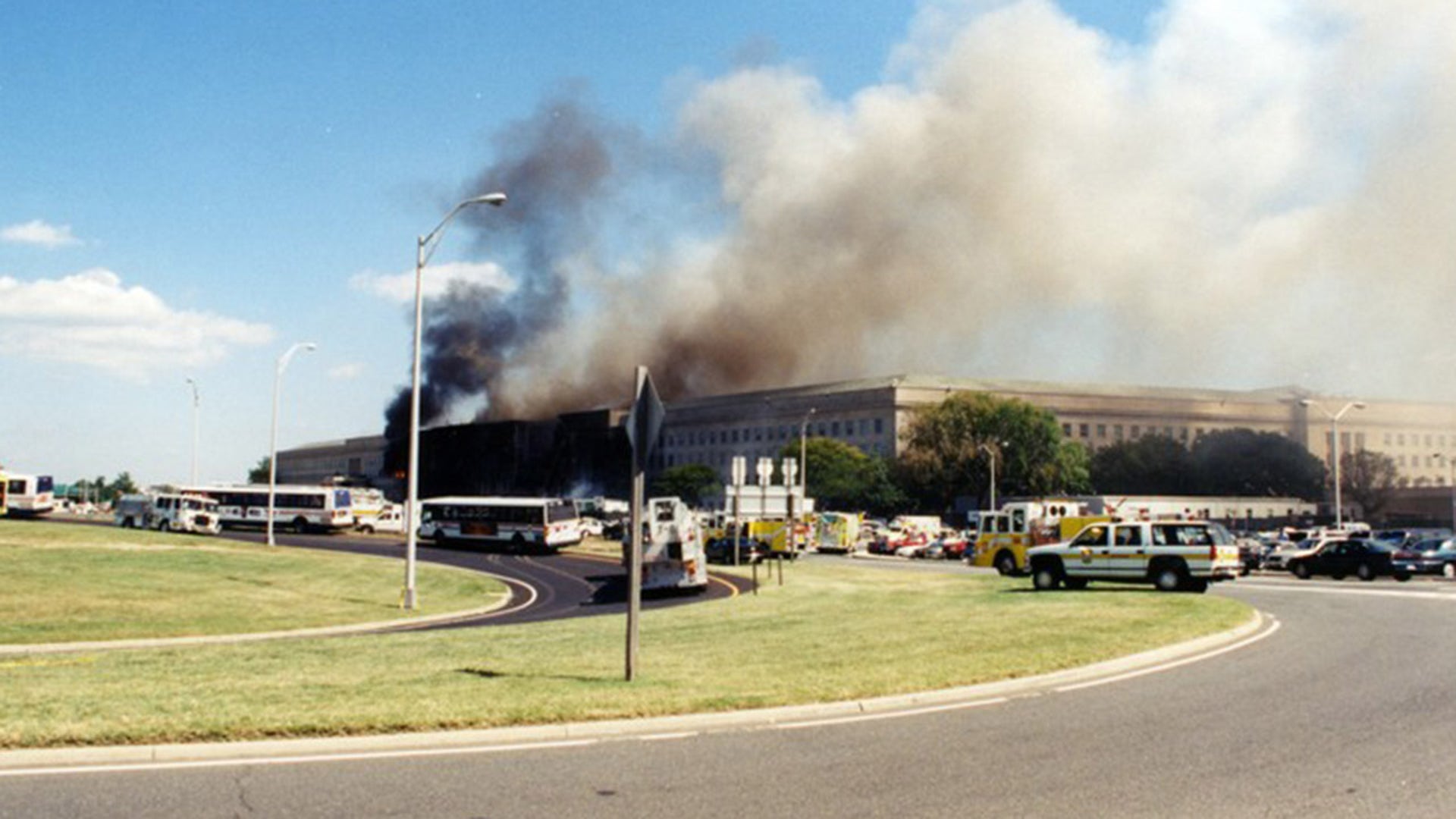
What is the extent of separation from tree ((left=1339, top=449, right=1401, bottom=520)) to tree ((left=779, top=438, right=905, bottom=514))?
47.2 metres

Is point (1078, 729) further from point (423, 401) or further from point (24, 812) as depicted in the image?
point (423, 401)

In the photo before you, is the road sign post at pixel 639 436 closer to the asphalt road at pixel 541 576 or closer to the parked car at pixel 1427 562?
the asphalt road at pixel 541 576

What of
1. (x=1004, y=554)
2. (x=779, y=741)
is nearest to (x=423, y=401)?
(x=1004, y=554)

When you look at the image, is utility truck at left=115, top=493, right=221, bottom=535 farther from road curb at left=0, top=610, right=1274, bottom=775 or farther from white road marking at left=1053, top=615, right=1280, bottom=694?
road curb at left=0, top=610, right=1274, bottom=775

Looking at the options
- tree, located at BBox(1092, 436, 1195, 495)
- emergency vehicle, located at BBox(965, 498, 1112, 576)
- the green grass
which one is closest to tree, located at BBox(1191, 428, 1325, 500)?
tree, located at BBox(1092, 436, 1195, 495)

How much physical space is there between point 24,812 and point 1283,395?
19133 centimetres

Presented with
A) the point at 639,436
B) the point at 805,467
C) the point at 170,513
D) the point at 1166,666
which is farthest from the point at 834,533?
the point at 639,436

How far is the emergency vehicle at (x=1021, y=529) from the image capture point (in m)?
41.6

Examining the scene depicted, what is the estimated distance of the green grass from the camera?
24891 millimetres

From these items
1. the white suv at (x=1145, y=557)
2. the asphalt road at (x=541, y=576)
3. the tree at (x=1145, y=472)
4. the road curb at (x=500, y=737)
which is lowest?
the asphalt road at (x=541, y=576)

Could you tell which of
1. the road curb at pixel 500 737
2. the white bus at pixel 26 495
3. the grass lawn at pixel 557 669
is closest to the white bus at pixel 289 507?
the white bus at pixel 26 495

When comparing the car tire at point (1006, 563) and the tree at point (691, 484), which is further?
the tree at point (691, 484)

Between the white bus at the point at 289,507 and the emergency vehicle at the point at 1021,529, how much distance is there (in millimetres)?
38822

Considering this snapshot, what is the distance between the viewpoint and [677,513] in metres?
36.3
